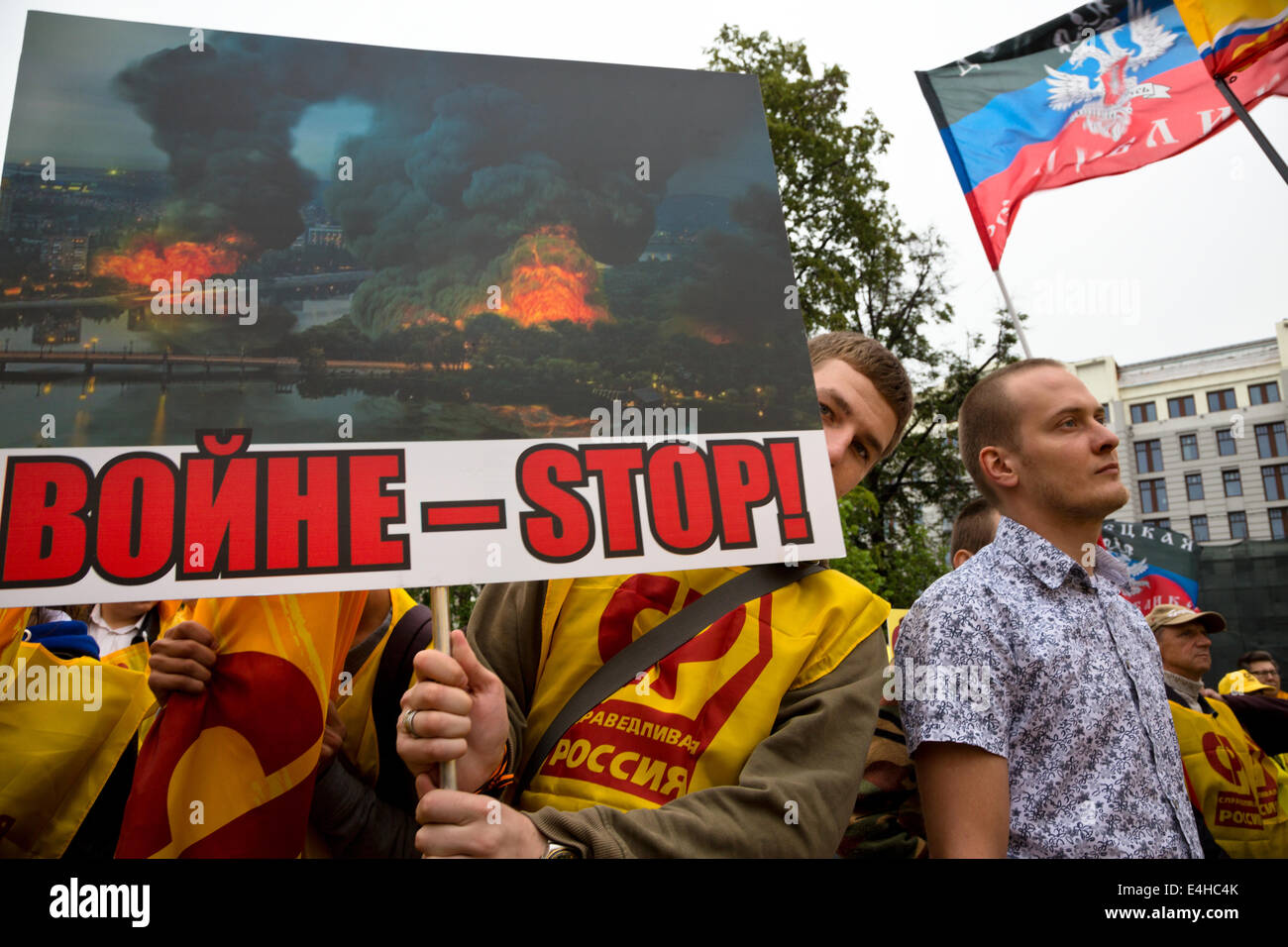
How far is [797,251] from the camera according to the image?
1394 centimetres

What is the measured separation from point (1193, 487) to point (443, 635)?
218 ft

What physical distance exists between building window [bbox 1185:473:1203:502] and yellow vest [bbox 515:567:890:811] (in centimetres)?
6513

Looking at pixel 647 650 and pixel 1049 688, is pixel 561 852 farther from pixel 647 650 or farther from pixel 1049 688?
pixel 1049 688

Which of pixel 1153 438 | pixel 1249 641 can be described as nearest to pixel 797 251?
pixel 1249 641

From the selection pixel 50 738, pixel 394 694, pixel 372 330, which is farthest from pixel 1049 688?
pixel 50 738

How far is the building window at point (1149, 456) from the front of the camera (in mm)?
57688

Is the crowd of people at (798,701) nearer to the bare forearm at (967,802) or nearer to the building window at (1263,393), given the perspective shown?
the bare forearm at (967,802)

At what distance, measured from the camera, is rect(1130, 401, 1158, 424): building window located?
5791 cm

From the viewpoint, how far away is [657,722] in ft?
5.44

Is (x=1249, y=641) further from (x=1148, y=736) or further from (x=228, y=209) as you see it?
(x=228, y=209)

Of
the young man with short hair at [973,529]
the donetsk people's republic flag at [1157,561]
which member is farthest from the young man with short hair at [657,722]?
the donetsk people's republic flag at [1157,561]
